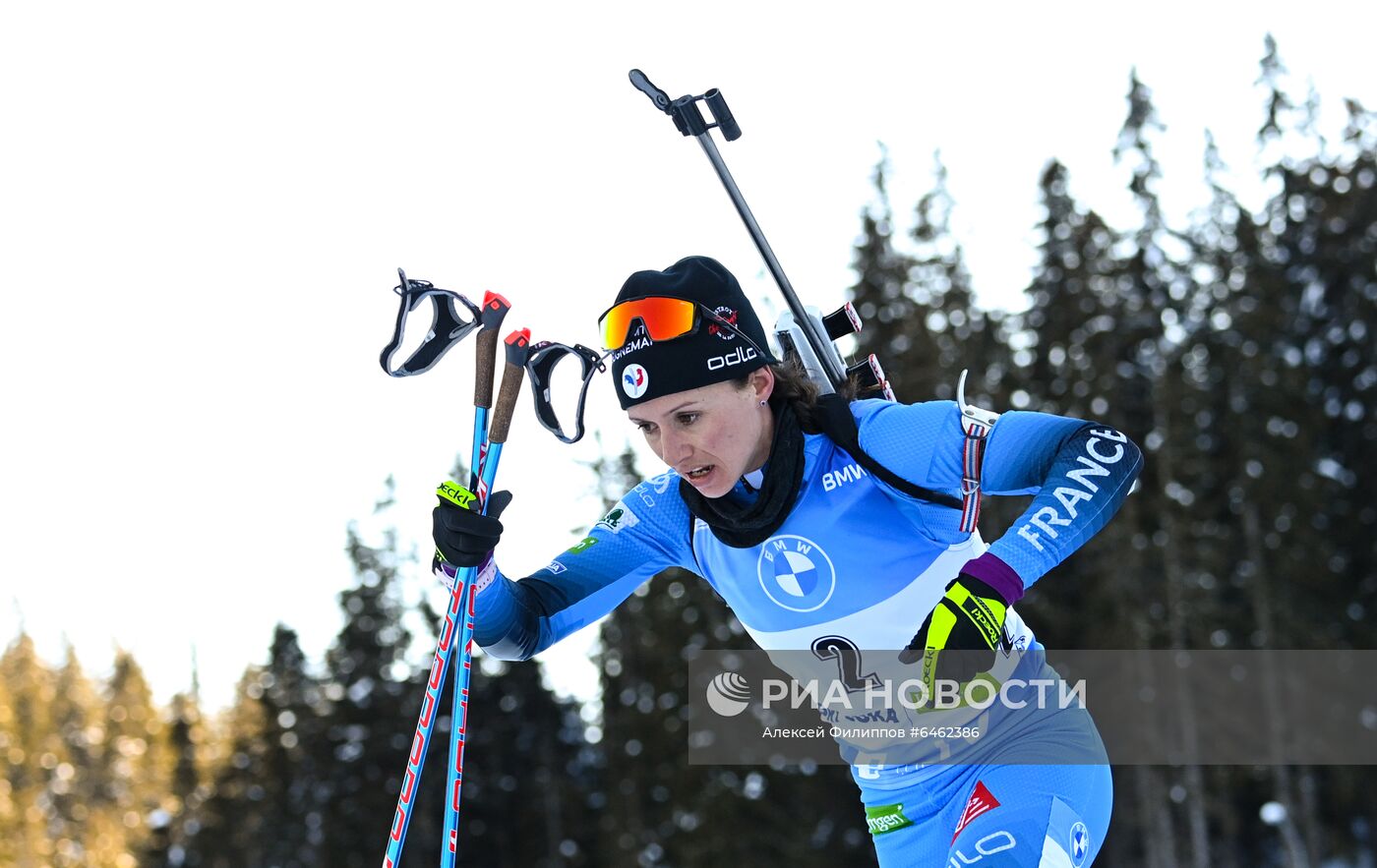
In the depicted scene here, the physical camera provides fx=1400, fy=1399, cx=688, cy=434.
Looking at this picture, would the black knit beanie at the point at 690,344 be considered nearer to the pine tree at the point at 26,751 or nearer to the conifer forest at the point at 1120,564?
the conifer forest at the point at 1120,564

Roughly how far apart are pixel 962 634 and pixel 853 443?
86 centimetres

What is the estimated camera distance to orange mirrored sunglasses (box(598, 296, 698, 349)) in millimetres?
3984

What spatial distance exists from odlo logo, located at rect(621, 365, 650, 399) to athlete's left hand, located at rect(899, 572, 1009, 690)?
3.64ft

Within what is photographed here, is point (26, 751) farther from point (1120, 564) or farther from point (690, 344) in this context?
point (690, 344)

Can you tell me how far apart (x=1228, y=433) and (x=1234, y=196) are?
549 cm

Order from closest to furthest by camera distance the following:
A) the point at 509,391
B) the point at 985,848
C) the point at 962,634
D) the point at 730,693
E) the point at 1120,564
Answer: the point at 962,634
the point at 985,848
the point at 509,391
the point at 730,693
the point at 1120,564

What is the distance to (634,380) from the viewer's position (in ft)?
13.0

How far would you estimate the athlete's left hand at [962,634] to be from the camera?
314cm

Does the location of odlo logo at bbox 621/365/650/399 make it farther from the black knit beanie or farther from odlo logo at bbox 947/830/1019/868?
odlo logo at bbox 947/830/1019/868

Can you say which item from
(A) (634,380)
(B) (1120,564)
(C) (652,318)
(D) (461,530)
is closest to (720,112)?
(C) (652,318)

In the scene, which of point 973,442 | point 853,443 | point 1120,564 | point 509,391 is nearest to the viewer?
point 973,442

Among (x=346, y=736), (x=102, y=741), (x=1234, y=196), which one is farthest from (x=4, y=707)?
(x=1234, y=196)

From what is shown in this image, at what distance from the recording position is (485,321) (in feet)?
14.1

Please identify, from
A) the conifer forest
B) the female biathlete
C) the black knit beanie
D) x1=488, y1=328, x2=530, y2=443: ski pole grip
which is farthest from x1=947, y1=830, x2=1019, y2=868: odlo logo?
the conifer forest
